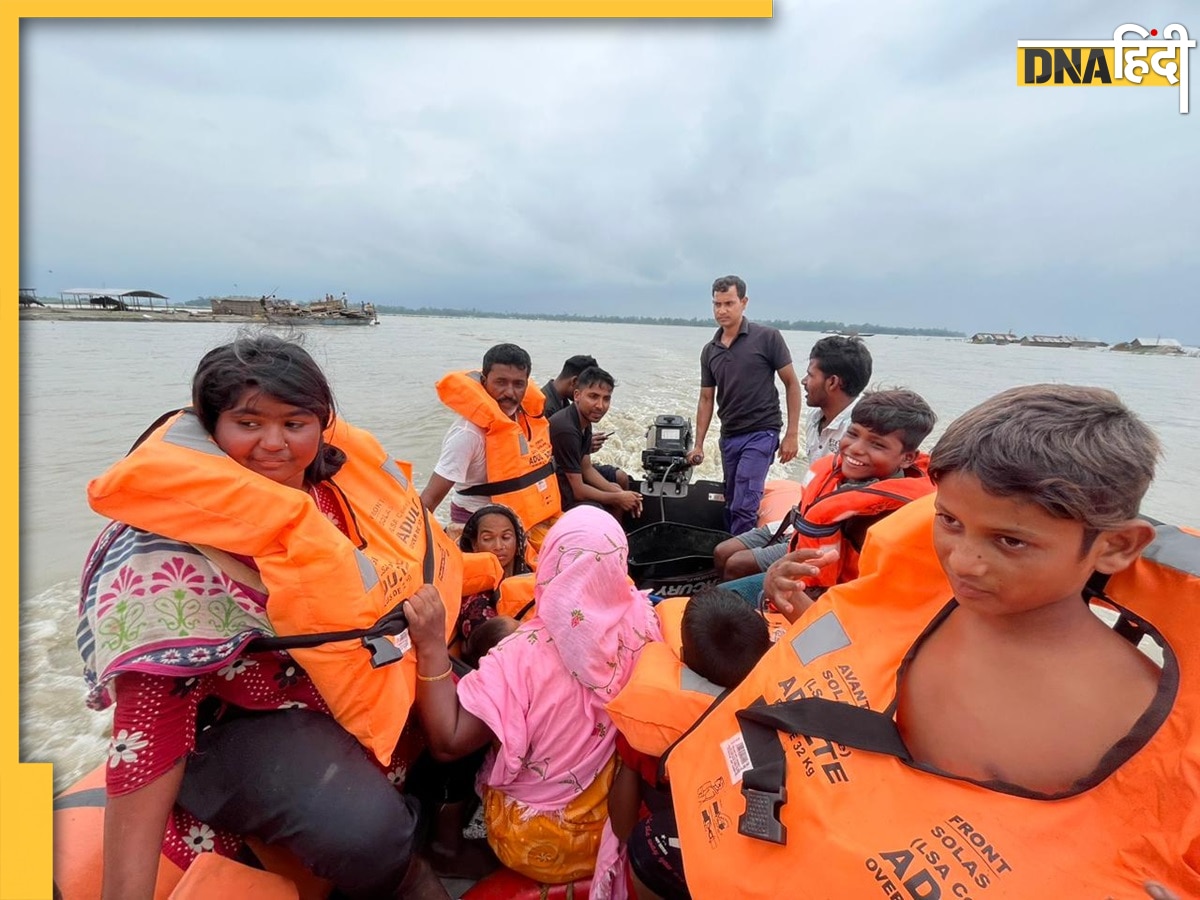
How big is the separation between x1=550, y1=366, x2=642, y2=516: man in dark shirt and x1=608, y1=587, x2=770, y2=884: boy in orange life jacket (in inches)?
96.1

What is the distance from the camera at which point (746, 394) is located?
4.40m

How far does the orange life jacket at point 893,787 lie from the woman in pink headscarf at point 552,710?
1.10 feet

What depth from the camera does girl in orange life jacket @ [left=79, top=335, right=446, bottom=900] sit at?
1031 millimetres

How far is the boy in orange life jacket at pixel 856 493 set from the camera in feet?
5.76

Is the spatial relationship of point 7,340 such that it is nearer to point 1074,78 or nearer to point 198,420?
point 198,420

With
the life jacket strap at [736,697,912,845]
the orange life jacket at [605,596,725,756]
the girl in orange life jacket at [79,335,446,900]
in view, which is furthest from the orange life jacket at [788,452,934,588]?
the girl in orange life jacket at [79,335,446,900]

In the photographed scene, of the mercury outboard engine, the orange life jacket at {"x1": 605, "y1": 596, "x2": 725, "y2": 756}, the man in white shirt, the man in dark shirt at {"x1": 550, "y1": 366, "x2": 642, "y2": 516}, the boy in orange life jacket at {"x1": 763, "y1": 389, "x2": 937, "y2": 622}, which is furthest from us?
the mercury outboard engine

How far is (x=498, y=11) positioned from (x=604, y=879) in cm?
243

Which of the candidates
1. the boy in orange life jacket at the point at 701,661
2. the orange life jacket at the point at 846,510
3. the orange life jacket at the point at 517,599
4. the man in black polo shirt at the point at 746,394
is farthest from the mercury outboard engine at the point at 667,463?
the boy in orange life jacket at the point at 701,661

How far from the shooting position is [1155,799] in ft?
2.63

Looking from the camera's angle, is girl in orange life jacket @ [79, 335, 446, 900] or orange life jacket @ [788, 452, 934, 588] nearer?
girl in orange life jacket @ [79, 335, 446, 900]

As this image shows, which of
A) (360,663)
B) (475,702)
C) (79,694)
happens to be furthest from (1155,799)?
(79,694)

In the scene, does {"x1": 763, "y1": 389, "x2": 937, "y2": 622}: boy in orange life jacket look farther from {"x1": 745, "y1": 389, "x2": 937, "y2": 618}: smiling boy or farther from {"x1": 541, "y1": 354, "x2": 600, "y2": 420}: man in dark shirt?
{"x1": 541, "y1": 354, "x2": 600, "y2": 420}: man in dark shirt

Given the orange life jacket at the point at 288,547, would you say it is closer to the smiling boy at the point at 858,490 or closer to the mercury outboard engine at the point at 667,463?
the smiling boy at the point at 858,490
